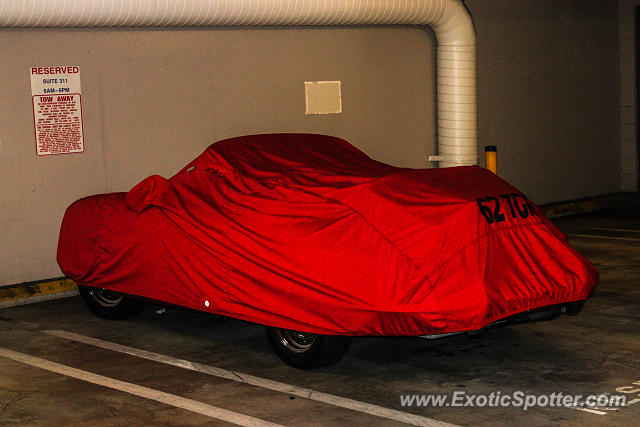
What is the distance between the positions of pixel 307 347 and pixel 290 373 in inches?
8.7

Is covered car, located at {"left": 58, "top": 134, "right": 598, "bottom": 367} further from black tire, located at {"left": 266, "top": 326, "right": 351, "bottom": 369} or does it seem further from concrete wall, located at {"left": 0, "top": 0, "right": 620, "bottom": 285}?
concrete wall, located at {"left": 0, "top": 0, "right": 620, "bottom": 285}

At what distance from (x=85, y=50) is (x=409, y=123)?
4692 millimetres

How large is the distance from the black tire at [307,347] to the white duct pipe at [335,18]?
3.82 metres

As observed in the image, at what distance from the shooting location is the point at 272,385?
22.2 ft

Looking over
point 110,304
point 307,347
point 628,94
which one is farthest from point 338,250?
point 628,94

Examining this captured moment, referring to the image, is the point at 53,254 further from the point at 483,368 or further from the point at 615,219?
the point at 615,219

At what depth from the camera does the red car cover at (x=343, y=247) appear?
21.0 ft

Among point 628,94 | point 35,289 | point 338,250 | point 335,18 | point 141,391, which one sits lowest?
point 141,391

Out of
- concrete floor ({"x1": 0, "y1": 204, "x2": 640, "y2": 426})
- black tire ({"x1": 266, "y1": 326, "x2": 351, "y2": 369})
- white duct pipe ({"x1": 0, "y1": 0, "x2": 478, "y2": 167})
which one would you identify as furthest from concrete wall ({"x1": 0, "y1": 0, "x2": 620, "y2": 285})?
black tire ({"x1": 266, "y1": 326, "x2": 351, "y2": 369})

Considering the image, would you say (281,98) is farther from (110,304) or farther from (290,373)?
(290,373)

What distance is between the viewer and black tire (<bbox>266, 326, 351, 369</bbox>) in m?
6.90

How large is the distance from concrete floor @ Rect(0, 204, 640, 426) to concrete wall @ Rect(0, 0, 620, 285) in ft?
6.00

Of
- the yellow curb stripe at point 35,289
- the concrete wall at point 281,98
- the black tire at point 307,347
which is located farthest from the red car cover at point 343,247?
the concrete wall at point 281,98

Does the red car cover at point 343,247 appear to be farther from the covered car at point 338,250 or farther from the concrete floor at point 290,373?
the concrete floor at point 290,373
